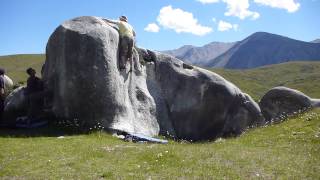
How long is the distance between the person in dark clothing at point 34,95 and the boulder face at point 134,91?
100cm

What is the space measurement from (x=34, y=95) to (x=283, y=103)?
25.2m

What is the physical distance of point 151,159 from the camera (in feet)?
77.2

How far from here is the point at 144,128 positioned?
40.5m

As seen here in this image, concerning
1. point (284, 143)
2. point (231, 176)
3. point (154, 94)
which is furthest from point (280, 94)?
point (231, 176)

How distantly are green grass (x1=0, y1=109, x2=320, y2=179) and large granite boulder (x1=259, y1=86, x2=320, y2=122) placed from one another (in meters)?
16.3

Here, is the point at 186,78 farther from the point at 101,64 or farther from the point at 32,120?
the point at 32,120

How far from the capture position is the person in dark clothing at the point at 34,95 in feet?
126

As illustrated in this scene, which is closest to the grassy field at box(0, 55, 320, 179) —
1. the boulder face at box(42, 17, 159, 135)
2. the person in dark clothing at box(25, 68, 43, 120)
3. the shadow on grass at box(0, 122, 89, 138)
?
the shadow on grass at box(0, 122, 89, 138)

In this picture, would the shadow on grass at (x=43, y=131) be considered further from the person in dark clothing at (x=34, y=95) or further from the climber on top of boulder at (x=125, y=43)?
the climber on top of boulder at (x=125, y=43)

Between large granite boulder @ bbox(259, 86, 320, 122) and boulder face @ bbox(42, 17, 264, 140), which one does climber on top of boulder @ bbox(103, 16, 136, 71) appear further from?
large granite boulder @ bbox(259, 86, 320, 122)

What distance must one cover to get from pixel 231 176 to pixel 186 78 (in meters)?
26.9

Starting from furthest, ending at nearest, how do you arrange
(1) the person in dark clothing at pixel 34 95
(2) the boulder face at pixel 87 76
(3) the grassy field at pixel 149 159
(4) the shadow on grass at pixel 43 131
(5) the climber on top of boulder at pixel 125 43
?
(5) the climber on top of boulder at pixel 125 43 → (1) the person in dark clothing at pixel 34 95 → (2) the boulder face at pixel 87 76 → (4) the shadow on grass at pixel 43 131 → (3) the grassy field at pixel 149 159

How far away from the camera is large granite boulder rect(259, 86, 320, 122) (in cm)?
4791

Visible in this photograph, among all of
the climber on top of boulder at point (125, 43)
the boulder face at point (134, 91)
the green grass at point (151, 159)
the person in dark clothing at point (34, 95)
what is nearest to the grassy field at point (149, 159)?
the green grass at point (151, 159)
